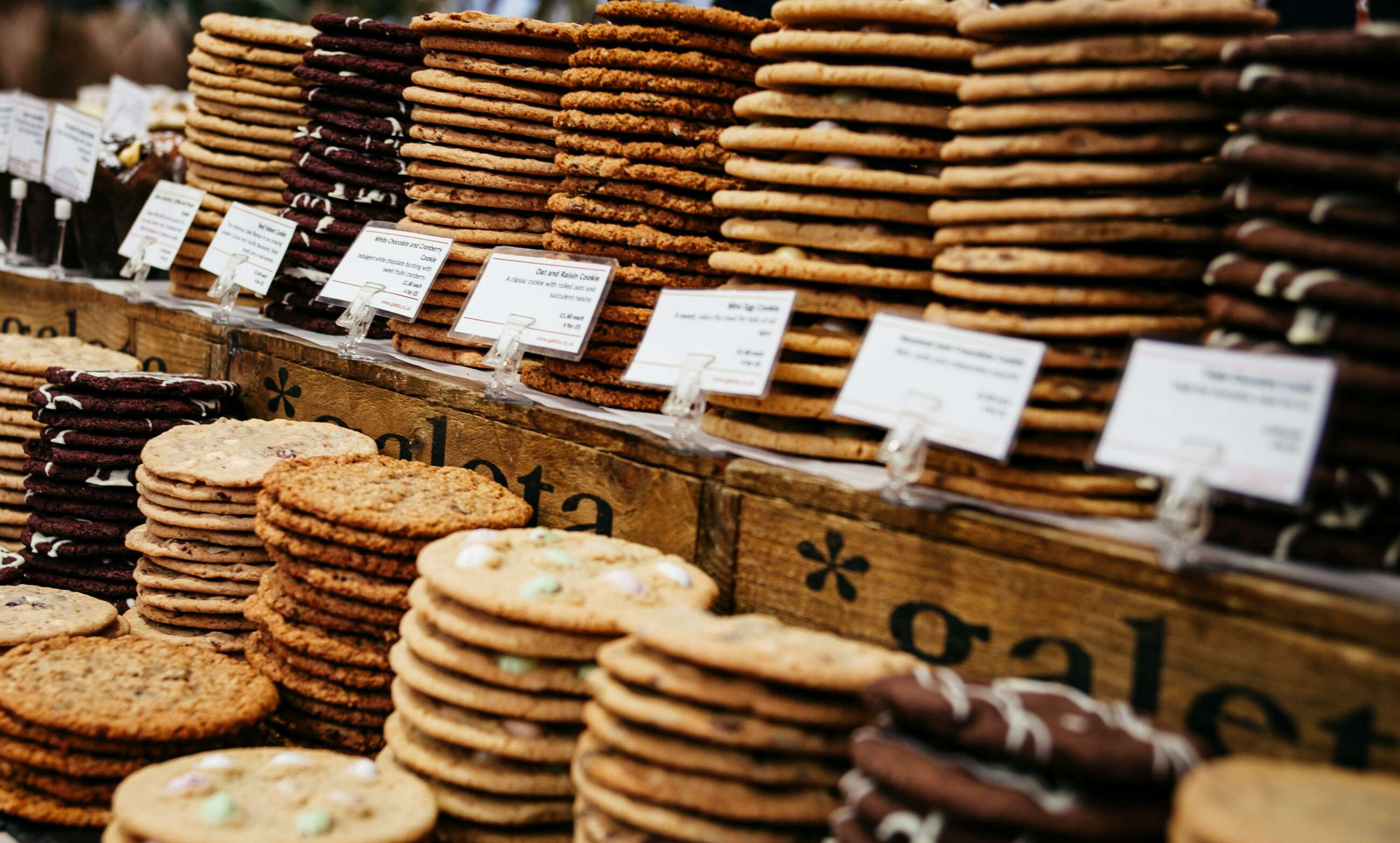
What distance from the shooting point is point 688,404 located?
6.77 feet

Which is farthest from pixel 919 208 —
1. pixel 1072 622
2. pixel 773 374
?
pixel 1072 622

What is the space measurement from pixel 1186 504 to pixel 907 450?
1.34 feet

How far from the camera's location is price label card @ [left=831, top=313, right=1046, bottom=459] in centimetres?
166

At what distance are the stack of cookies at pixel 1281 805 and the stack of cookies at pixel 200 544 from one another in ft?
6.42

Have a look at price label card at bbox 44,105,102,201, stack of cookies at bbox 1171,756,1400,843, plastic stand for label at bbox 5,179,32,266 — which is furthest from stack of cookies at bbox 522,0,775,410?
plastic stand for label at bbox 5,179,32,266

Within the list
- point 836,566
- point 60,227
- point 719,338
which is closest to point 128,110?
point 60,227

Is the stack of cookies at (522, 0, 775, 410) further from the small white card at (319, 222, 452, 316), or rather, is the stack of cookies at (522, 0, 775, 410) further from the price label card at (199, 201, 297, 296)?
the price label card at (199, 201, 297, 296)

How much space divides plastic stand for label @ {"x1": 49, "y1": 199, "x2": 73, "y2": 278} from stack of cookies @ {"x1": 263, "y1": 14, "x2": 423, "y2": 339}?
4.21 feet

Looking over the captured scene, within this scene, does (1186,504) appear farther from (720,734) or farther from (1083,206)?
(720,734)

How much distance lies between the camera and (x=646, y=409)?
248 cm

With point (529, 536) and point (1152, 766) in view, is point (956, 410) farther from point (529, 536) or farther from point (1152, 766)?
point (529, 536)

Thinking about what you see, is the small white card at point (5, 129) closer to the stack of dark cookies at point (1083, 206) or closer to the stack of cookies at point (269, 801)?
the stack of cookies at point (269, 801)

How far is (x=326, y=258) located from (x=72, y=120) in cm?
160

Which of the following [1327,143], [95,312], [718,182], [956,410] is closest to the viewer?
[1327,143]
